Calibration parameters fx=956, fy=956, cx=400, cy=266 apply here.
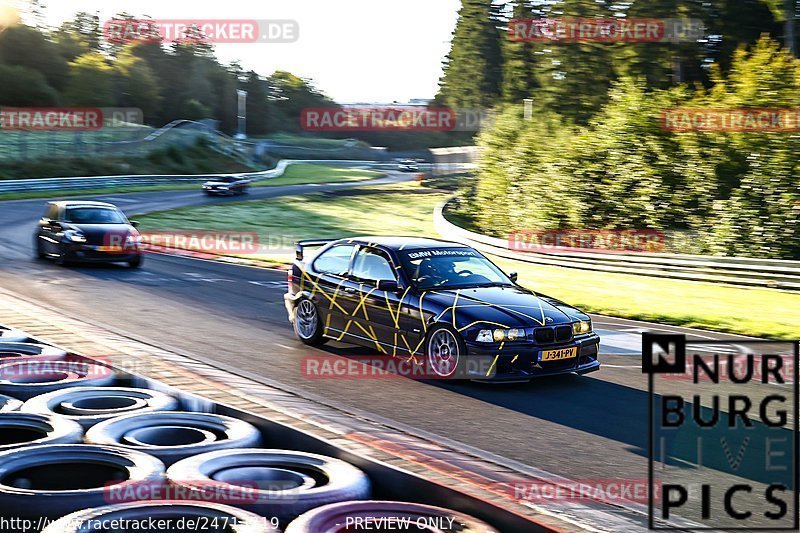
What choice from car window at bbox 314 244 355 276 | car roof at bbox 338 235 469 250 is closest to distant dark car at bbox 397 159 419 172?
car window at bbox 314 244 355 276

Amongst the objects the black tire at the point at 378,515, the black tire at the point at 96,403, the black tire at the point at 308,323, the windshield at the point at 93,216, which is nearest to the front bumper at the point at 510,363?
the black tire at the point at 308,323

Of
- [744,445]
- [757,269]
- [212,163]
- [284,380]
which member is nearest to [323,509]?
[744,445]

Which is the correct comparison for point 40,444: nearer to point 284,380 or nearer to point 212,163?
point 284,380

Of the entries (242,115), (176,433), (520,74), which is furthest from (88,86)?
Answer: (176,433)

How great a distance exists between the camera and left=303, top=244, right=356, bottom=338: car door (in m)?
11.8

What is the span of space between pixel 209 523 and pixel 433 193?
64.3 meters

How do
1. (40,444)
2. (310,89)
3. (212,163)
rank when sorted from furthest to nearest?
1. (310,89)
2. (212,163)
3. (40,444)

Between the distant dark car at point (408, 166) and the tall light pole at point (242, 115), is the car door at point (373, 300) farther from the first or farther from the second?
the tall light pole at point (242, 115)

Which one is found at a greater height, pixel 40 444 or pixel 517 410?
pixel 40 444

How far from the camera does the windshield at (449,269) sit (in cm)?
1096

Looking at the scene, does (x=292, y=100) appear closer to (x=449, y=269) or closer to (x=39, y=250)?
(x=39, y=250)

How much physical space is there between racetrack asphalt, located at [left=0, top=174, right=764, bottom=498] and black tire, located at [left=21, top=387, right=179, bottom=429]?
2503 mm

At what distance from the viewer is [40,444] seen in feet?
17.8

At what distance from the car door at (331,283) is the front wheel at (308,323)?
13 centimetres
